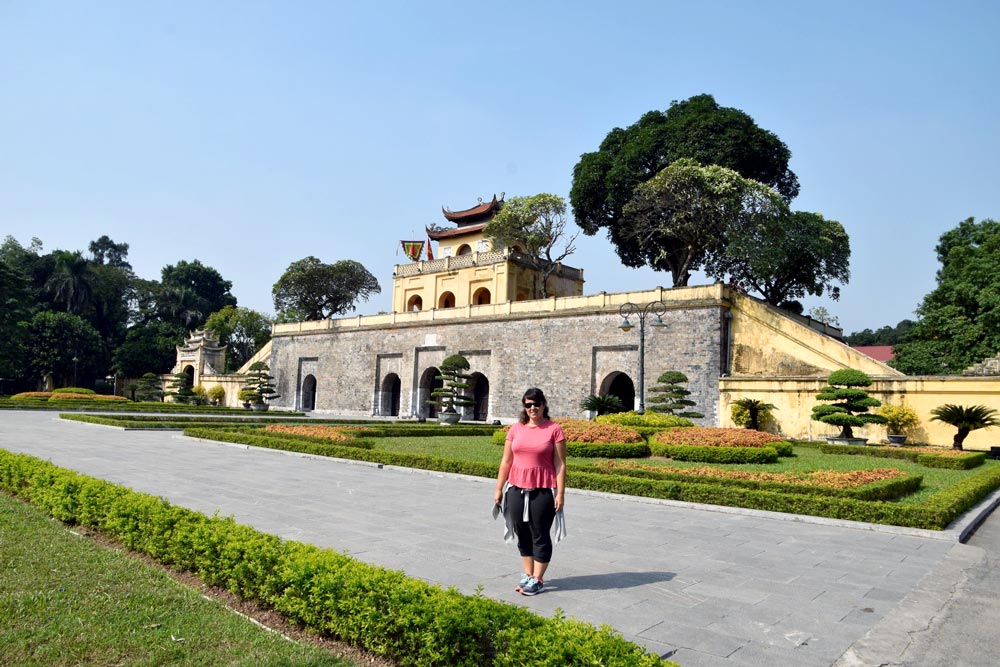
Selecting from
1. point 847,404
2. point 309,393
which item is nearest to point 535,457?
point 847,404

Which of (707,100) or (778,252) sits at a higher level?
(707,100)

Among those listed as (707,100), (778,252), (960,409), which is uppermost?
(707,100)

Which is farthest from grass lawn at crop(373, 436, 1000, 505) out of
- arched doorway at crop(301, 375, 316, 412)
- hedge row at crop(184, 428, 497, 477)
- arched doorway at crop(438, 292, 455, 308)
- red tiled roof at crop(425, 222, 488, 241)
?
red tiled roof at crop(425, 222, 488, 241)

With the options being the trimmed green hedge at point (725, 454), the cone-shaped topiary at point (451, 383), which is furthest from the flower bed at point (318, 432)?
the cone-shaped topiary at point (451, 383)

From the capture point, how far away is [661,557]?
595 centimetres

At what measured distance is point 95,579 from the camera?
15.1 feet

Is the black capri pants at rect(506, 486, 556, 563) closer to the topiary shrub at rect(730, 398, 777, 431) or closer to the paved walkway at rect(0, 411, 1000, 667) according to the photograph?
the paved walkway at rect(0, 411, 1000, 667)

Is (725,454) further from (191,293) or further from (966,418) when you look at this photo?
(191,293)

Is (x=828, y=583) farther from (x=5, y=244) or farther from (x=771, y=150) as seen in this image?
(x=5, y=244)

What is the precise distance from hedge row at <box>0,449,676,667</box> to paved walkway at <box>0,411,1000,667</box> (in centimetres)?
84

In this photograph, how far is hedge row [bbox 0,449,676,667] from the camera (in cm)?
320

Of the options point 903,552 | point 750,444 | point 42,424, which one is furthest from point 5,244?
point 903,552

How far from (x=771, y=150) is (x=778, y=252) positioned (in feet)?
21.2

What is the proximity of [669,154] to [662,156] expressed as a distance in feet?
2.34
